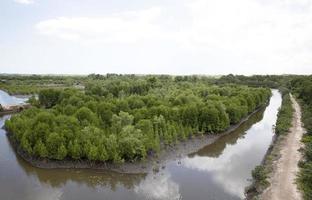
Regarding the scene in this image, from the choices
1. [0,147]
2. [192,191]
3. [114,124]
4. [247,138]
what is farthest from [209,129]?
[0,147]

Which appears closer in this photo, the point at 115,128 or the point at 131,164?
the point at 131,164

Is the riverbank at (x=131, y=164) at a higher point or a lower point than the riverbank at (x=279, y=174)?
lower

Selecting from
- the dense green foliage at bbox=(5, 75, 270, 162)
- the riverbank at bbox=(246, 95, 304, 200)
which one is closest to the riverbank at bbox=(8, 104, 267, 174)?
the dense green foliage at bbox=(5, 75, 270, 162)

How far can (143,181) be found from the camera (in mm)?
38344

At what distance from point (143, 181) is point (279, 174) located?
17.3 meters

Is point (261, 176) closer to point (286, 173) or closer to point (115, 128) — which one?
point (286, 173)

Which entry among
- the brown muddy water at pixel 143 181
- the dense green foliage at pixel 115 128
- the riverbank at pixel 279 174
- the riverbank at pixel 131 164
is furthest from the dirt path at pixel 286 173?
the riverbank at pixel 131 164

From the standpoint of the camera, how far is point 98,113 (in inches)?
2301

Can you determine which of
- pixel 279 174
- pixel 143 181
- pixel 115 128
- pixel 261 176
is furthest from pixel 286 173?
pixel 115 128

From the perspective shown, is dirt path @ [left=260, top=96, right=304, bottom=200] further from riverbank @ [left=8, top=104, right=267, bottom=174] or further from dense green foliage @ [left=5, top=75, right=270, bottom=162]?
riverbank @ [left=8, top=104, right=267, bottom=174]

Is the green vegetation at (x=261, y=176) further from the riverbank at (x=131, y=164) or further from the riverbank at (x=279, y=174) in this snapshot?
the riverbank at (x=131, y=164)

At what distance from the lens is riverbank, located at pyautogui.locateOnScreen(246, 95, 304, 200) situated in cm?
3120

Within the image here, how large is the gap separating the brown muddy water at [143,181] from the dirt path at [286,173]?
3841 millimetres

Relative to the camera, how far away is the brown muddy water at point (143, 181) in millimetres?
34844
